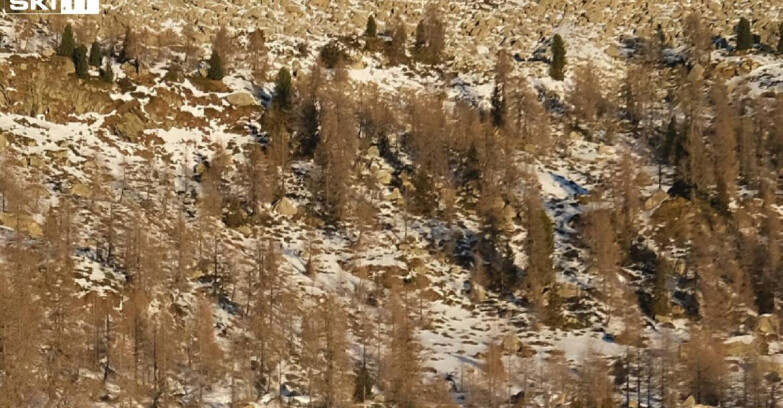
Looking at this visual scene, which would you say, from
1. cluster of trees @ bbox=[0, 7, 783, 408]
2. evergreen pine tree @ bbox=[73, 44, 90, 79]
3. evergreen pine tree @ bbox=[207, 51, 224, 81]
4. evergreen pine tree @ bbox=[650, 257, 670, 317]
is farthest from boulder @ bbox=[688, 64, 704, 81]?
evergreen pine tree @ bbox=[73, 44, 90, 79]

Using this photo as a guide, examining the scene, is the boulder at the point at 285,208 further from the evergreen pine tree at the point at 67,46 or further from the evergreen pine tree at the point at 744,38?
the evergreen pine tree at the point at 744,38

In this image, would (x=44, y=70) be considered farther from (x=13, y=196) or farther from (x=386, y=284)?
(x=386, y=284)

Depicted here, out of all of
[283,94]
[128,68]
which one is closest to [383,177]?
[283,94]

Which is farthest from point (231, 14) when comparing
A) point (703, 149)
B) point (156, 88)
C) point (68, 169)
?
point (703, 149)

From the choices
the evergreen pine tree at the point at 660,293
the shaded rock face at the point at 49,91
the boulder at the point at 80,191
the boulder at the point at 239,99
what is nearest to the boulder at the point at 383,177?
the boulder at the point at 239,99

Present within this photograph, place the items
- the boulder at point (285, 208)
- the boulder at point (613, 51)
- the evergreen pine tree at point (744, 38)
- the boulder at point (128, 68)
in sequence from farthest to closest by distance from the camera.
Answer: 1. the boulder at point (613, 51)
2. the evergreen pine tree at point (744, 38)
3. the boulder at point (128, 68)
4. the boulder at point (285, 208)

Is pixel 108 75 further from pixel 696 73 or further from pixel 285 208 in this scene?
pixel 696 73

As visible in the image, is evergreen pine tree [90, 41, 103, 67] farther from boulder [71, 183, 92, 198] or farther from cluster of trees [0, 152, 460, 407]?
boulder [71, 183, 92, 198]
